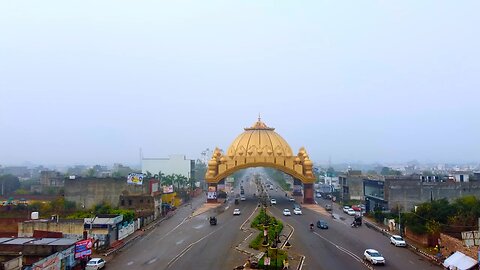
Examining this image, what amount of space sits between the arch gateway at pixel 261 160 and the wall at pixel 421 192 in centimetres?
1691

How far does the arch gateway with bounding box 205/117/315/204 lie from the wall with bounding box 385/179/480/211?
55.5 ft

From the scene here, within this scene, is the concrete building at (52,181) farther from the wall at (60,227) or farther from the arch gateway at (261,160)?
the wall at (60,227)

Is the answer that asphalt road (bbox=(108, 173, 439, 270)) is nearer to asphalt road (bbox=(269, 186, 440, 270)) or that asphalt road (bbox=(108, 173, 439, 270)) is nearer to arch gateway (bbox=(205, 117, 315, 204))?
asphalt road (bbox=(269, 186, 440, 270))

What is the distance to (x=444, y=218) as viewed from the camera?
120 feet

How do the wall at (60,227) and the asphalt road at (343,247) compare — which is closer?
the asphalt road at (343,247)

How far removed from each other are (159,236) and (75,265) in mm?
12101

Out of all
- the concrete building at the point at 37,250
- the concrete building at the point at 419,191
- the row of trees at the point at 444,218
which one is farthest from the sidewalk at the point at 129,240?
the concrete building at the point at 419,191

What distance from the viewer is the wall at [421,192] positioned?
5197cm

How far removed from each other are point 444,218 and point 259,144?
38413 mm

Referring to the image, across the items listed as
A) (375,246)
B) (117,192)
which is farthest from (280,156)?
(375,246)

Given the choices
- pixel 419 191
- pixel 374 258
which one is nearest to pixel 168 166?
pixel 419 191

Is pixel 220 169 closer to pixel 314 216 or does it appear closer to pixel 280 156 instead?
pixel 280 156

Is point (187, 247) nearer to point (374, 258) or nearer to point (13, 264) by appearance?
point (374, 258)

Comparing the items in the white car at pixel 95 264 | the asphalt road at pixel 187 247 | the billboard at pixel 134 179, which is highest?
the billboard at pixel 134 179
